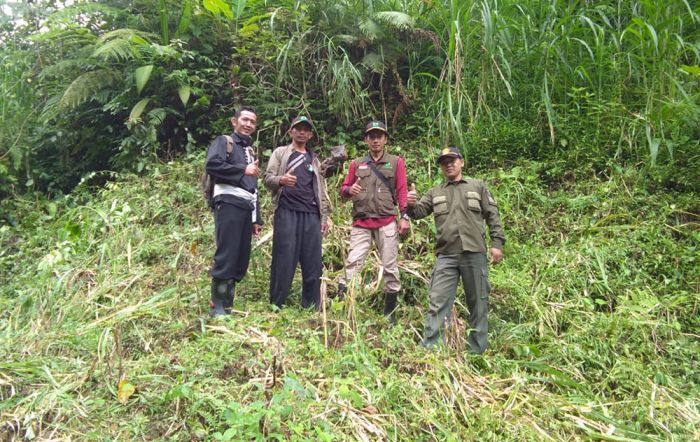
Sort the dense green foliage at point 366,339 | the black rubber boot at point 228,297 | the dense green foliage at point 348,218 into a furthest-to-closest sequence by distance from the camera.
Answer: the black rubber boot at point 228,297
the dense green foliage at point 348,218
the dense green foliage at point 366,339

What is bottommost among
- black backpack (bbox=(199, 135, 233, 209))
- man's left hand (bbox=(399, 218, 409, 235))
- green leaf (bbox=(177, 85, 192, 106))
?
man's left hand (bbox=(399, 218, 409, 235))

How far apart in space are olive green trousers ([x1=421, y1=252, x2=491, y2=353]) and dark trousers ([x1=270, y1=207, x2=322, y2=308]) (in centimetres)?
103

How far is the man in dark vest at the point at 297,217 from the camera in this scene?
409 centimetres

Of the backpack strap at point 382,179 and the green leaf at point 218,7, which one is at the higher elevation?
the green leaf at point 218,7

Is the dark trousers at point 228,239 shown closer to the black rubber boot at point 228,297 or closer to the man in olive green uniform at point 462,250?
the black rubber boot at point 228,297

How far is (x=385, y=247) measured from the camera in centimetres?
421

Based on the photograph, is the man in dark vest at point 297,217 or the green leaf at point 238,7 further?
the green leaf at point 238,7

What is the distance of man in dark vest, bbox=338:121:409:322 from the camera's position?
423cm

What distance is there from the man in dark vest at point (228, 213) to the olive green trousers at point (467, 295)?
155cm

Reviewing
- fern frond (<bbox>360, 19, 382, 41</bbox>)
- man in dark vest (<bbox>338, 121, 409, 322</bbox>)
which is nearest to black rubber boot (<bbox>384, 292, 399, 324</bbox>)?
man in dark vest (<bbox>338, 121, 409, 322</bbox>)

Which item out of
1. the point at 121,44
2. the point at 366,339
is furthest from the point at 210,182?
the point at 121,44

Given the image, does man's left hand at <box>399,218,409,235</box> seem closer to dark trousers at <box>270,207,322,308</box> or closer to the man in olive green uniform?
the man in olive green uniform

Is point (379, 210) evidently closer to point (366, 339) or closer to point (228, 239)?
point (366, 339)

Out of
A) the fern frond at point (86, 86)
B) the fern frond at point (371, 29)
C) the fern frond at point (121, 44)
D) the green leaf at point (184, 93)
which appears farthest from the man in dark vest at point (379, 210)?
the fern frond at point (86, 86)
